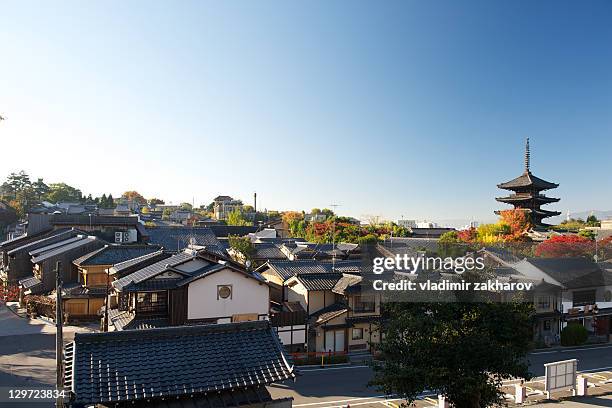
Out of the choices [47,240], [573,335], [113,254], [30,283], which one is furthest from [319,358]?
[47,240]

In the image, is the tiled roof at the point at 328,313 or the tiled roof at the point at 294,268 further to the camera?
the tiled roof at the point at 294,268

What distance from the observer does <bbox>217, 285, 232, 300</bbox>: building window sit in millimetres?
25844

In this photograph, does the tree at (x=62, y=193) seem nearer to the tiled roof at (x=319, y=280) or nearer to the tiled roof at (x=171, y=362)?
the tiled roof at (x=319, y=280)

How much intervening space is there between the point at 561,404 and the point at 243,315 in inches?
691

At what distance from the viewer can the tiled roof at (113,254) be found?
1414 inches

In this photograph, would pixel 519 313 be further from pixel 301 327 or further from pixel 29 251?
pixel 29 251

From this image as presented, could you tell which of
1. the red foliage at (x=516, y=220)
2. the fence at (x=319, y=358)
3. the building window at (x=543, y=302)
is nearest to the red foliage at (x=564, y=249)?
the building window at (x=543, y=302)

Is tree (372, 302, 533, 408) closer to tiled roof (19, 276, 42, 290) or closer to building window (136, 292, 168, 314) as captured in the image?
building window (136, 292, 168, 314)

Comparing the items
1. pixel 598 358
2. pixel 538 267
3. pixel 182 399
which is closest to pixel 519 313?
pixel 182 399

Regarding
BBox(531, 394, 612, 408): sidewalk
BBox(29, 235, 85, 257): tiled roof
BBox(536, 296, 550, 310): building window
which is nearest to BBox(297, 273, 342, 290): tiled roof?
BBox(531, 394, 612, 408): sidewalk

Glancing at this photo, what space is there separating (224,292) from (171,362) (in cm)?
1511

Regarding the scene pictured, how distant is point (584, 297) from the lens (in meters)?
35.8

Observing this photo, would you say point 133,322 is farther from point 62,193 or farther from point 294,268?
point 62,193

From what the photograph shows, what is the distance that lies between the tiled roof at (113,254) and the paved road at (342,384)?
20241 millimetres
